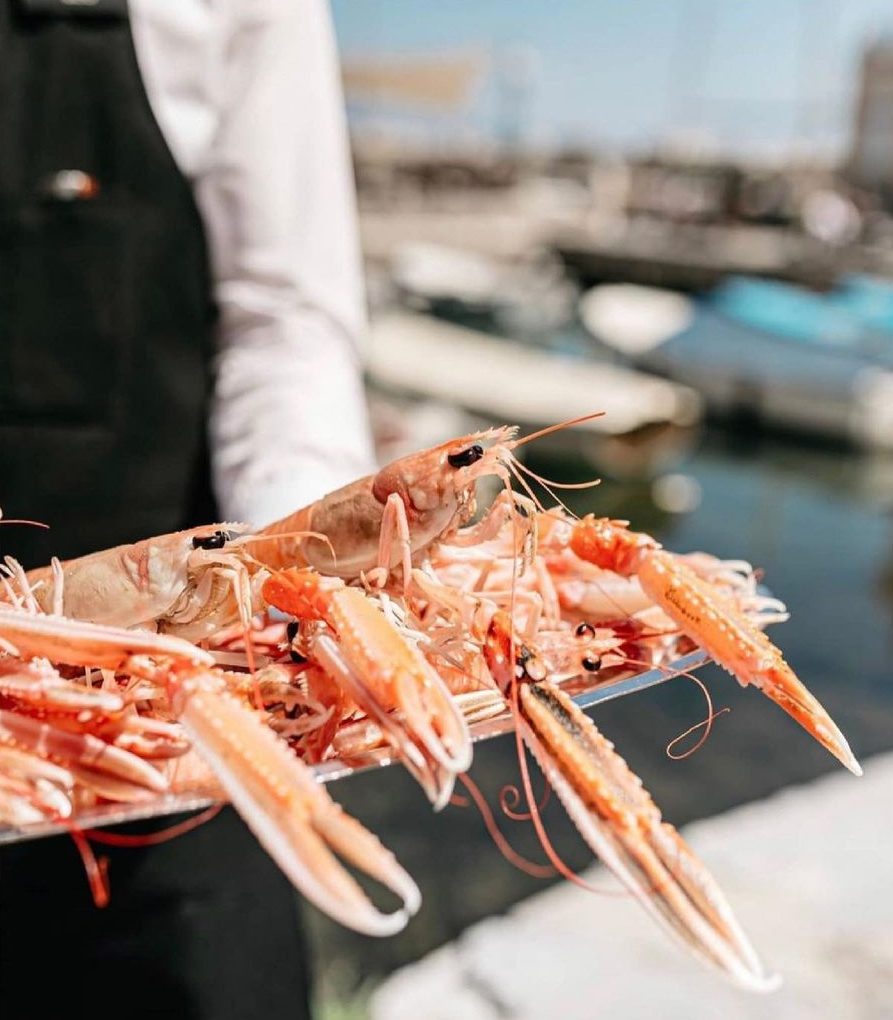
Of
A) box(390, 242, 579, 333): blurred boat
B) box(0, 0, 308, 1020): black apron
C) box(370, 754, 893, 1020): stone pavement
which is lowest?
box(390, 242, 579, 333): blurred boat

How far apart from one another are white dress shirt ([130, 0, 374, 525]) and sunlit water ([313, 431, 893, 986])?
2.18 meters

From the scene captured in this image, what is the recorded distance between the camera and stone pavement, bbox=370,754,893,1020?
6.75ft

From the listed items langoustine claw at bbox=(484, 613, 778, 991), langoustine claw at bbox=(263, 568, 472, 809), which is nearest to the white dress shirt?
langoustine claw at bbox=(263, 568, 472, 809)

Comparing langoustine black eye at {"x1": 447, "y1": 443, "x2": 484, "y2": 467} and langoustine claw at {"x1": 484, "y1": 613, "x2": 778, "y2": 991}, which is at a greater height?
langoustine black eye at {"x1": 447, "y1": 443, "x2": 484, "y2": 467}

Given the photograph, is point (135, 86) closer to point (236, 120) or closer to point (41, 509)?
point (236, 120)

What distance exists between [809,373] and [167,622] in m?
10.1

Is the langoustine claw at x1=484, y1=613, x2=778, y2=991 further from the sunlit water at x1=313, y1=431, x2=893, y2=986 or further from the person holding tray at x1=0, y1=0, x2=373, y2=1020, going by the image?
the sunlit water at x1=313, y1=431, x2=893, y2=986

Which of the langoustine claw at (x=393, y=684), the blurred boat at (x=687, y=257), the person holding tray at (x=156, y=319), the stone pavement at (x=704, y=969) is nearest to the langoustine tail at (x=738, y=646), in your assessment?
→ the langoustine claw at (x=393, y=684)

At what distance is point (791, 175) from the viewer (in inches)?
979

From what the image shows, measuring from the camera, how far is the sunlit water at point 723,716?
4.00 metres

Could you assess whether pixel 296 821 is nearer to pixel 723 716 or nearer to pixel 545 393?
pixel 723 716

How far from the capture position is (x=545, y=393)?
30.2 feet

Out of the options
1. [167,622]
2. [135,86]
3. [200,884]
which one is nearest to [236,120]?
[135,86]

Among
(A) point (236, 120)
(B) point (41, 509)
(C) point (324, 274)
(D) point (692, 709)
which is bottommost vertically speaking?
(D) point (692, 709)
